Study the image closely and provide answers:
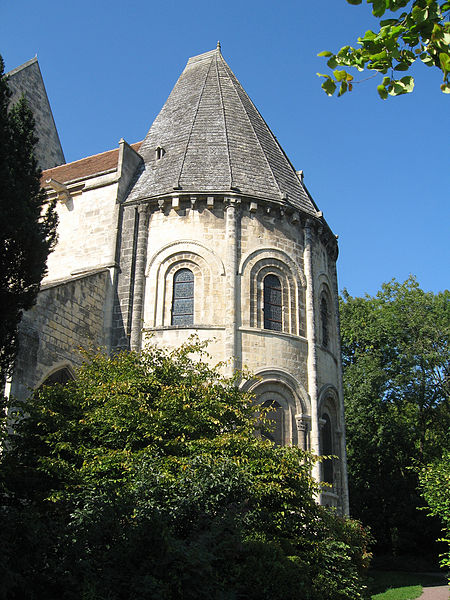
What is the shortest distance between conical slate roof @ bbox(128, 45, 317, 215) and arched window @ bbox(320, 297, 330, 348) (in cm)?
319

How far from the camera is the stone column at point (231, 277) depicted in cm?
1906

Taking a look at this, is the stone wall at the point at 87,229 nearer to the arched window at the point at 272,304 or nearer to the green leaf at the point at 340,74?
the arched window at the point at 272,304

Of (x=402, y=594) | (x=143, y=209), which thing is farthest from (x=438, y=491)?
(x=143, y=209)

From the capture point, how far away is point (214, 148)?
22703mm

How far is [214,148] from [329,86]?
16.3 meters

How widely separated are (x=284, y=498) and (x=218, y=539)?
3170 mm

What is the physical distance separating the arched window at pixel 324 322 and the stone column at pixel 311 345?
46.5 inches

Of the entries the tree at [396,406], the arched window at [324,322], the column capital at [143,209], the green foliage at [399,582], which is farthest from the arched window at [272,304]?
the tree at [396,406]

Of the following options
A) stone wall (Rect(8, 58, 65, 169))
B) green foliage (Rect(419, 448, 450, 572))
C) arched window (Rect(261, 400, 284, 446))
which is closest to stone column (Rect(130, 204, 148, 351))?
arched window (Rect(261, 400, 284, 446))

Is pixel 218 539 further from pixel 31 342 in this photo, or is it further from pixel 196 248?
pixel 196 248

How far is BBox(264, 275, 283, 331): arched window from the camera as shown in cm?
2041

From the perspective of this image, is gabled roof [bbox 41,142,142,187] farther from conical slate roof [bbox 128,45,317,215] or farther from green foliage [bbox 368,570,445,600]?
green foliage [bbox 368,570,445,600]

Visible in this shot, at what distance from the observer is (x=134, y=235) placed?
2098cm

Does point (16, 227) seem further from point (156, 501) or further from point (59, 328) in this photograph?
point (59, 328)
